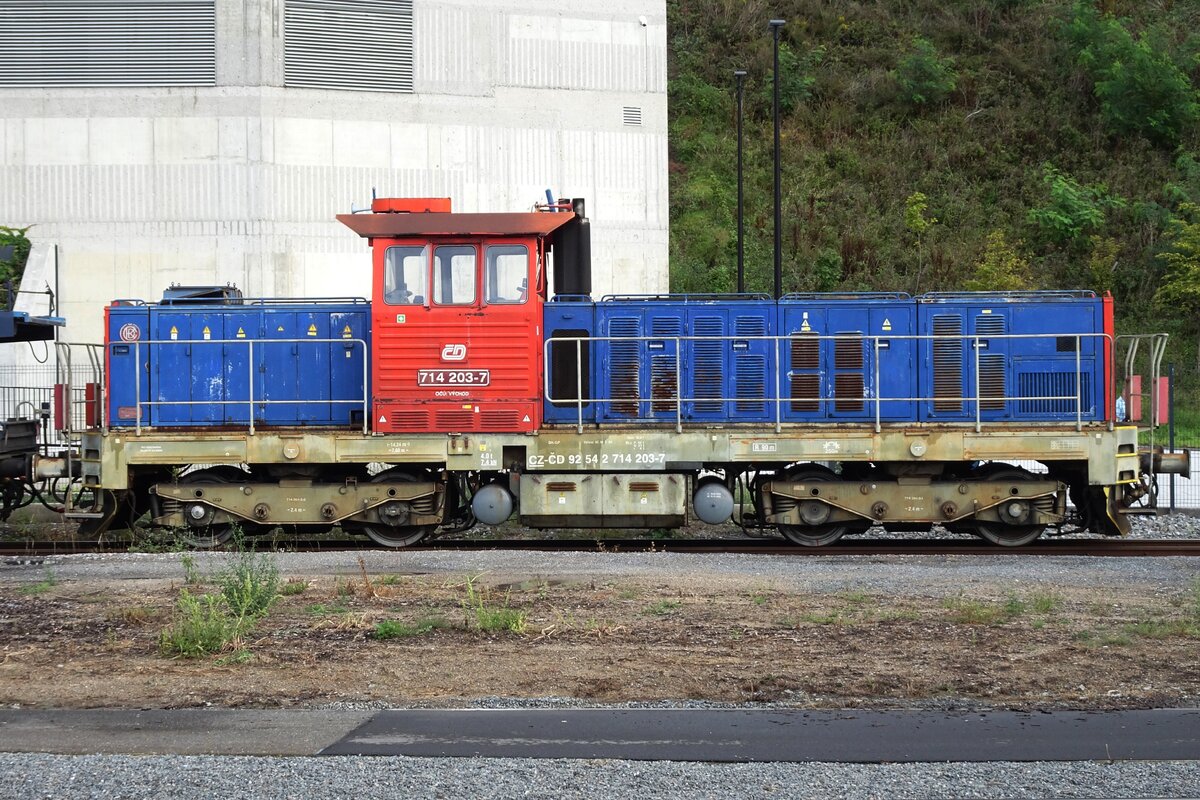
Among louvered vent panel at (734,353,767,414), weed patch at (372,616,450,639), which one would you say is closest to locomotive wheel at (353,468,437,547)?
louvered vent panel at (734,353,767,414)

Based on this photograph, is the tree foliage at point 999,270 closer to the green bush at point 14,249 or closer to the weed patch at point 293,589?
the green bush at point 14,249

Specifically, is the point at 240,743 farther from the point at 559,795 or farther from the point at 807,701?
the point at 807,701

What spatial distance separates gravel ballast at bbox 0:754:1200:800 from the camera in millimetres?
5773

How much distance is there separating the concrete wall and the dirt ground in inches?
689

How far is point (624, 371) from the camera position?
50.3ft

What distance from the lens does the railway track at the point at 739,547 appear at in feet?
47.8

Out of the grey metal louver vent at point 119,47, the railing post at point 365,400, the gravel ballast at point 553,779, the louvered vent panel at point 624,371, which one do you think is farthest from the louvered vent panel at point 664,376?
the grey metal louver vent at point 119,47

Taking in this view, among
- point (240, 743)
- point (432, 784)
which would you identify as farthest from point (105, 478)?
point (432, 784)

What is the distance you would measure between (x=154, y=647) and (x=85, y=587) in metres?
3.08

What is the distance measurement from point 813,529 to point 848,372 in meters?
2.02

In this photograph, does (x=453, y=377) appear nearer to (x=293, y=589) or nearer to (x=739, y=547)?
(x=739, y=547)

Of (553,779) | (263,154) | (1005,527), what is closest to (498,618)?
(553,779)

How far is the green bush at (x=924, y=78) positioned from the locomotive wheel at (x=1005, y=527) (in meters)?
28.4

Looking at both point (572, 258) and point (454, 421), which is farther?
point (572, 258)
